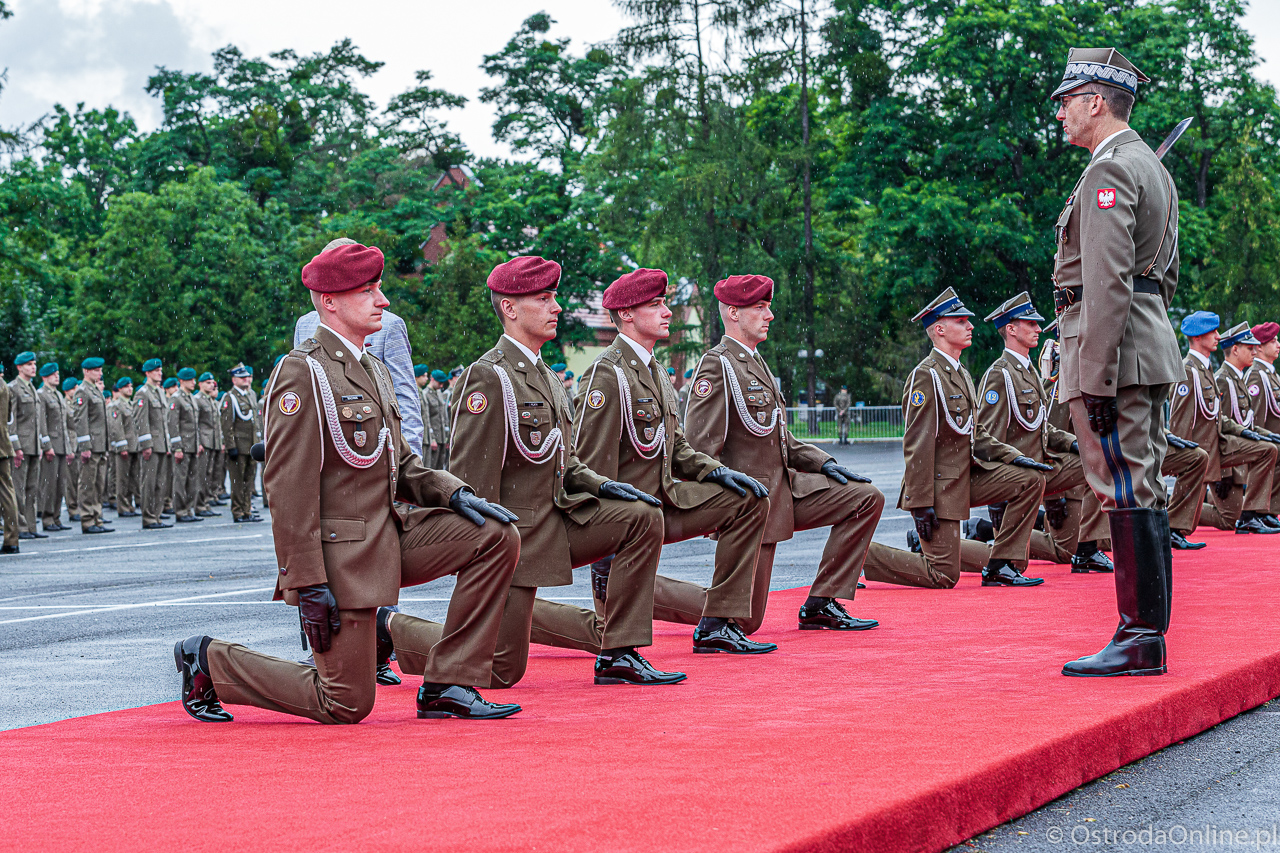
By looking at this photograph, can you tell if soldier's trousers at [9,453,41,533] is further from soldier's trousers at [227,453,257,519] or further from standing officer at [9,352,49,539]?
soldier's trousers at [227,453,257,519]

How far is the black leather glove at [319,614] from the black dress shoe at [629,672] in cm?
152

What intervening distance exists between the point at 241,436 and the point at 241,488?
1.26 m

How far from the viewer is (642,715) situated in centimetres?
553

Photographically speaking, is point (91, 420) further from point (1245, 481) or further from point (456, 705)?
point (456, 705)

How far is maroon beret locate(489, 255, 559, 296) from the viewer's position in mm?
6496

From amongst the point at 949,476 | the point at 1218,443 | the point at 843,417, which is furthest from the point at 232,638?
the point at 843,417

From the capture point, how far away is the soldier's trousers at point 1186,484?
12625 mm

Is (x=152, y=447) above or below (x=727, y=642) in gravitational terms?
above

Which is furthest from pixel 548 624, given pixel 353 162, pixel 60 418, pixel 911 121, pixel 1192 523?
pixel 353 162

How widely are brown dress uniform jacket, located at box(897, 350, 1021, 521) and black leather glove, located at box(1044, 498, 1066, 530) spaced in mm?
2035

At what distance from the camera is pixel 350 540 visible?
5473 mm

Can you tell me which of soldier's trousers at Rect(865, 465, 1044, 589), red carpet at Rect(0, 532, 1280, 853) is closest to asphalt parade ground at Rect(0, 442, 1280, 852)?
red carpet at Rect(0, 532, 1280, 853)

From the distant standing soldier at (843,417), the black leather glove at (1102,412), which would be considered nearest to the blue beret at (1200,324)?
the black leather glove at (1102,412)

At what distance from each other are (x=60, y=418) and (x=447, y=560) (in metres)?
16.5
